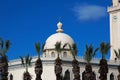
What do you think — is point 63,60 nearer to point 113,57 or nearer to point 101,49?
point 101,49

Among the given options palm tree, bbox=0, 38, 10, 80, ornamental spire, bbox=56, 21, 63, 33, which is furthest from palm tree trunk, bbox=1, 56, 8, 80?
ornamental spire, bbox=56, 21, 63, 33

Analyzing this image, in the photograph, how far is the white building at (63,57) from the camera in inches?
3314

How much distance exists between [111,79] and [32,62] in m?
16.5

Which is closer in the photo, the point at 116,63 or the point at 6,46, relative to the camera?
the point at 6,46

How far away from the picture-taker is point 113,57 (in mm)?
102750

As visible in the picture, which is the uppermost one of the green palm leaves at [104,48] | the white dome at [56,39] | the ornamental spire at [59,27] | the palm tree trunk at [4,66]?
the ornamental spire at [59,27]

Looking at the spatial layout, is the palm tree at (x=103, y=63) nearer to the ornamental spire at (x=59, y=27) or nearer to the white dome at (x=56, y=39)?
the white dome at (x=56, y=39)

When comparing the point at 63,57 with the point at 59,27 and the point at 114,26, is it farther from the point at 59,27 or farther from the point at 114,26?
the point at 114,26

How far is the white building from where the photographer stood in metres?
84.2

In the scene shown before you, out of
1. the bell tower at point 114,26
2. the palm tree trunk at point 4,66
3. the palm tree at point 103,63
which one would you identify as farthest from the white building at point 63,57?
the palm tree trunk at point 4,66

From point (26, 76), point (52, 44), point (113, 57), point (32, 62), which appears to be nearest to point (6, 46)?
point (26, 76)

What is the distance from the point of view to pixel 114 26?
105 m

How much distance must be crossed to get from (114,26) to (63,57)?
74.1 ft

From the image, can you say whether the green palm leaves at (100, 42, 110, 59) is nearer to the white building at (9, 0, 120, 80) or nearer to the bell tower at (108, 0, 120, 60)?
the white building at (9, 0, 120, 80)
